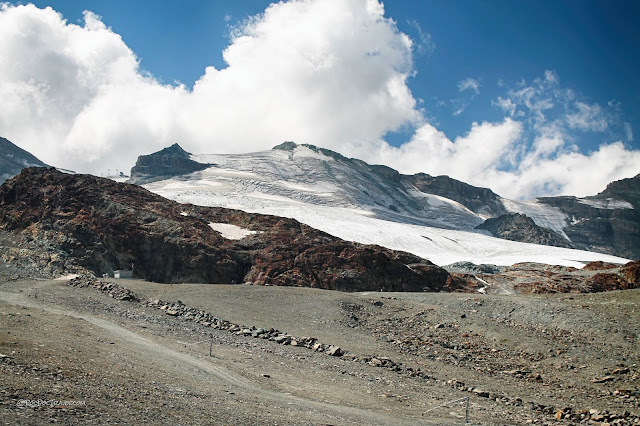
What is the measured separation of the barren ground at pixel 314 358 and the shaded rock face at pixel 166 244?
9853mm

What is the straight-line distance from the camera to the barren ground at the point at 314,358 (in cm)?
1032

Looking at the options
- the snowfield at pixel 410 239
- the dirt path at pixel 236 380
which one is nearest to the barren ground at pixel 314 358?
the dirt path at pixel 236 380

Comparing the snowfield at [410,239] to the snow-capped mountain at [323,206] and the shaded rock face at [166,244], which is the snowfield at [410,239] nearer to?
the snow-capped mountain at [323,206]

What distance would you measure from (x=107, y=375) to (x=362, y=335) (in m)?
14.3

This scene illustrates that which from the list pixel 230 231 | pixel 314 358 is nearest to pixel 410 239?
pixel 230 231

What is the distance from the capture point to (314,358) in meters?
18.8

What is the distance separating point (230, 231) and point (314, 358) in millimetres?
30342

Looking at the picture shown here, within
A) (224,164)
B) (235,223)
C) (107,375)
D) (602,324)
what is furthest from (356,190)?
(107,375)

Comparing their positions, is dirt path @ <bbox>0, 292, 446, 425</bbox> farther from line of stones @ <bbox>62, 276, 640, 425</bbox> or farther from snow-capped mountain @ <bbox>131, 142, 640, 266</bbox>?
snow-capped mountain @ <bbox>131, 142, 640, 266</bbox>

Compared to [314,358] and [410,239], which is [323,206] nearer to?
[410,239]

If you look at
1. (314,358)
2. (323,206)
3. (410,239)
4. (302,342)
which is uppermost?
(323,206)

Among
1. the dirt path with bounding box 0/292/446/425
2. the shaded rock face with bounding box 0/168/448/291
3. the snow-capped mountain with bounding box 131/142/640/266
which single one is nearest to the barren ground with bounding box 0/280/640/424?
the dirt path with bounding box 0/292/446/425

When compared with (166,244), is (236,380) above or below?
below

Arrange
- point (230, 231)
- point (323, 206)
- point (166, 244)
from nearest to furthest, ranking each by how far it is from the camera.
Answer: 1. point (166, 244)
2. point (230, 231)
3. point (323, 206)
